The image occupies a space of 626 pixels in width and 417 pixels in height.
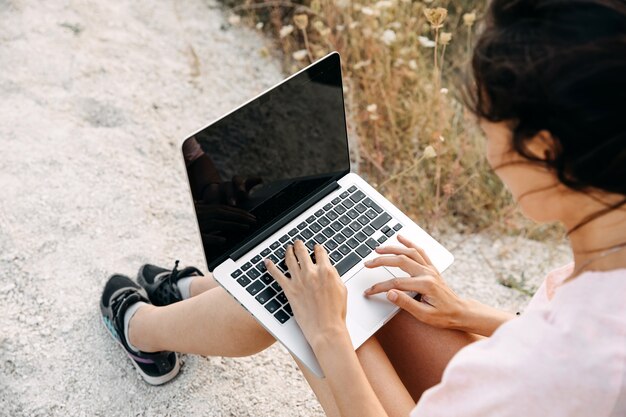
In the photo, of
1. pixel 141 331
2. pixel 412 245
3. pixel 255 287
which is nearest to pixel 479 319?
pixel 412 245

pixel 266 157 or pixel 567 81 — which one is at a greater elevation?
pixel 567 81

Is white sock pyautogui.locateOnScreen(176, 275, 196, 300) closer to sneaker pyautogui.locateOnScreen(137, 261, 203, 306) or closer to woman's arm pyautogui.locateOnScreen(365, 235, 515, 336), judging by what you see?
sneaker pyautogui.locateOnScreen(137, 261, 203, 306)

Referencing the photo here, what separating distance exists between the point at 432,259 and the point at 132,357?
732 mm

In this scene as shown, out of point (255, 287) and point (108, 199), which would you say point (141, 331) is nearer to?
point (255, 287)

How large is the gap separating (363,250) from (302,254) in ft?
0.61

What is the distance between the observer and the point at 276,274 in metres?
1.23

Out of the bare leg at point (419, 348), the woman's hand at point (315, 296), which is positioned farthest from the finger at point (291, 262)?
the bare leg at point (419, 348)

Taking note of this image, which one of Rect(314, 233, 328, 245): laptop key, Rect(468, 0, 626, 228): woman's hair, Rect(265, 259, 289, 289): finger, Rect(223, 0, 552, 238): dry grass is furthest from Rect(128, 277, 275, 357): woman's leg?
Rect(223, 0, 552, 238): dry grass

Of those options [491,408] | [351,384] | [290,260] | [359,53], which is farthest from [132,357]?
[359,53]

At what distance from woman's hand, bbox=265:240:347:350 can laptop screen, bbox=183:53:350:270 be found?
15 cm

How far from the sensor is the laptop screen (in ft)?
3.99

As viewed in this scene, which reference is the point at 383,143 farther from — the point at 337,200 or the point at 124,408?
the point at 124,408

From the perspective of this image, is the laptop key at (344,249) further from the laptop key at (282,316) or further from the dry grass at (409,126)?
the dry grass at (409,126)

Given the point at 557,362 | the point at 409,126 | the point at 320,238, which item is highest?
the point at 557,362
